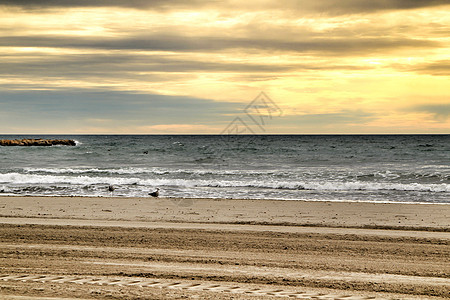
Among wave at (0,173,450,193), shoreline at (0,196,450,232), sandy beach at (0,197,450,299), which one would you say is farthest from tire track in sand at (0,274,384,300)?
wave at (0,173,450,193)

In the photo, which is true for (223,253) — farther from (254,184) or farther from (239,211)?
(254,184)

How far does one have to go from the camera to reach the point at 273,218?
10.9 m

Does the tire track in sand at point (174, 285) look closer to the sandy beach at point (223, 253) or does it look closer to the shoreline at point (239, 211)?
the sandy beach at point (223, 253)

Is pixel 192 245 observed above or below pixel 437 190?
above

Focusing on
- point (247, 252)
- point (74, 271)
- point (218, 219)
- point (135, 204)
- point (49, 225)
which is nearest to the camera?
point (74, 271)

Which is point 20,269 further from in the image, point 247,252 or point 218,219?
point 218,219

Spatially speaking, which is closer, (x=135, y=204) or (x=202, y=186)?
(x=135, y=204)

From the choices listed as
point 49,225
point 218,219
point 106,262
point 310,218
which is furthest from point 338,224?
point 49,225

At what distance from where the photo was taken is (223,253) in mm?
7148

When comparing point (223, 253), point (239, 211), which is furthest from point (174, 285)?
point (239, 211)

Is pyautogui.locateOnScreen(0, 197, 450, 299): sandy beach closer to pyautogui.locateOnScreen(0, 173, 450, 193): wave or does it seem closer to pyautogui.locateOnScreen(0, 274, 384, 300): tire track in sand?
pyautogui.locateOnScreen(0, 274, 384, 300): tire track in sand

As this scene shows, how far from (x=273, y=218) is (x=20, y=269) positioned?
635 cm

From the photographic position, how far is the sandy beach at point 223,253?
5328mm

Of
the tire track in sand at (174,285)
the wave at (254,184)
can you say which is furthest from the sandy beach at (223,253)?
the wave at (254,184)
